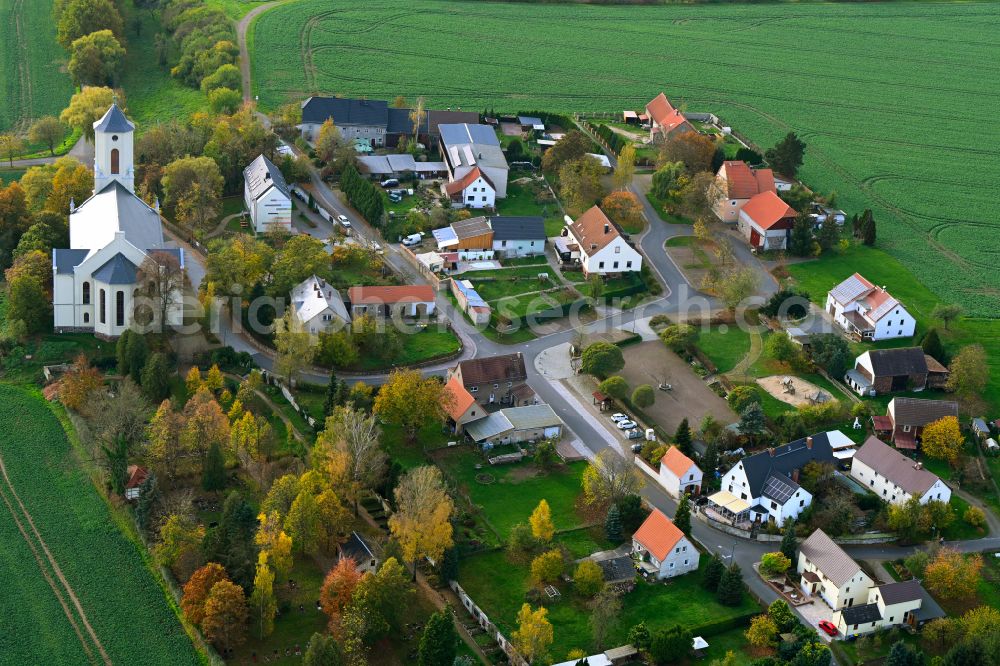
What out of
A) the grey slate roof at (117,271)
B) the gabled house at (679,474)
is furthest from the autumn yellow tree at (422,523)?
the grey slate roof at (117,271)

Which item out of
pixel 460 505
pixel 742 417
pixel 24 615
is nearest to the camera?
pixel 24 615

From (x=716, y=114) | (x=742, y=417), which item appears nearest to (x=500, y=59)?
(x=716, y=114)

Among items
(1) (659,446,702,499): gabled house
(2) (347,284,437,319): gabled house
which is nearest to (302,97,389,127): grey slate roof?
(2) (347,284,437,319): gabled house

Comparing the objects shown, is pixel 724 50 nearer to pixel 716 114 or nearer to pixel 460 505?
pixel 716 114

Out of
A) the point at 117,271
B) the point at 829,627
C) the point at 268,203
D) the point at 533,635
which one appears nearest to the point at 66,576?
the point at 533,635

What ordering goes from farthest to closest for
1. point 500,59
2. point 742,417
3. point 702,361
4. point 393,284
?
1. point 500,59
2. point 393,284
3. point 702,361
4. point 742,417

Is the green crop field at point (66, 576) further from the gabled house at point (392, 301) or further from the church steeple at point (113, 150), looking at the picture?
the church steeple at point (113, 150)

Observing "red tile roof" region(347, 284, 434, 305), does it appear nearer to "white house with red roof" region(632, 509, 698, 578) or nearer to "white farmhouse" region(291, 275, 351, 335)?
"white farmhouse" region(291, 275, 351, 335)

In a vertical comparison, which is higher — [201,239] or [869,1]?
[869,1]
